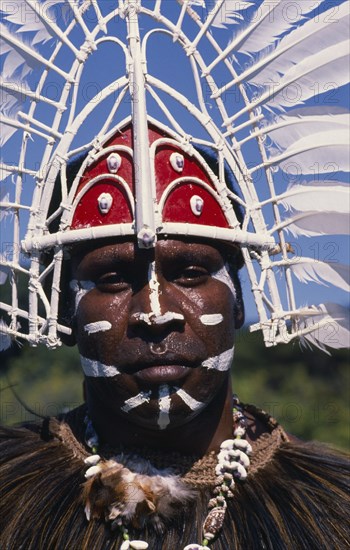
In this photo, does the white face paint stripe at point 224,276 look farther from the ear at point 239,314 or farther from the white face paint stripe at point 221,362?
the white face paint stripe at point 221,362

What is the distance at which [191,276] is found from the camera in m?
4.93

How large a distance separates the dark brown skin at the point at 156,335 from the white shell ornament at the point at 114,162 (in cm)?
32

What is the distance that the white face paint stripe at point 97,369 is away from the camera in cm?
481

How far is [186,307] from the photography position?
191 inches

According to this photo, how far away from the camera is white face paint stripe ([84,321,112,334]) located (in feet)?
15.9

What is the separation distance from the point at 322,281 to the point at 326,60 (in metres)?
0.94

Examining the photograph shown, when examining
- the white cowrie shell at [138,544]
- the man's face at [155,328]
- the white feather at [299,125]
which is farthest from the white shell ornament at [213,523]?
the white feather at [299,125]

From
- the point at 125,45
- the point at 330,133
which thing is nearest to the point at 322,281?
the point at 330,133

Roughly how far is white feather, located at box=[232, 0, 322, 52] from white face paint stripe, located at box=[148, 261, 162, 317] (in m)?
1.05

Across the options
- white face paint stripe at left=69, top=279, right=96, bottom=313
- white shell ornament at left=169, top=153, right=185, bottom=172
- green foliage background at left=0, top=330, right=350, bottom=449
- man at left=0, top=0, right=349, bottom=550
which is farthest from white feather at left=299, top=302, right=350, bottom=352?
green foliage background at left=0, top=330, right=350, bottom=449

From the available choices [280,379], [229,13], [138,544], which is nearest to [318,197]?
[229,13]

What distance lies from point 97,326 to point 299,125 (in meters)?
1.21

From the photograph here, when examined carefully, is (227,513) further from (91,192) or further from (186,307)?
(91,192)

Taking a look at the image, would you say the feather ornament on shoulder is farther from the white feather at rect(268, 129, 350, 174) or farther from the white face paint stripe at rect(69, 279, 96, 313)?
the white feather at rect(268, 129, 350, 174)
